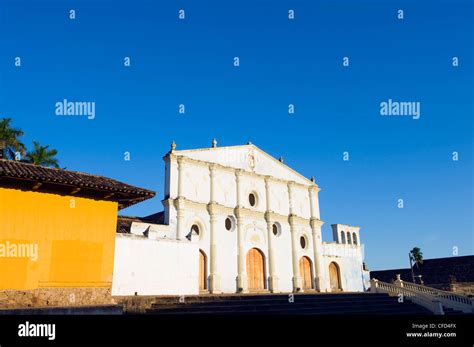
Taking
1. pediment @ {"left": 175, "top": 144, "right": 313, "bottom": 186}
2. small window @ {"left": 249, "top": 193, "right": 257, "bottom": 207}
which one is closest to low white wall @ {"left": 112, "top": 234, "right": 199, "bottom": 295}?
pediment @ {"left": 175, "top": 144, "right": 313, "bottom": 186}

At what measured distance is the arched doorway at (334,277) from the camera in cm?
3161

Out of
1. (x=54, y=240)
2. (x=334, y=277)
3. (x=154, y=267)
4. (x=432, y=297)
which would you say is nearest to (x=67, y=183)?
(x=54, y=240)

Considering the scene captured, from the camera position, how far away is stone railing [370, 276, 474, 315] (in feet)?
65.7

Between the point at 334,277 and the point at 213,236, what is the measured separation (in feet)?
40.5

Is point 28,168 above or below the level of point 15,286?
above

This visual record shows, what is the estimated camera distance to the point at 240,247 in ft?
86.1

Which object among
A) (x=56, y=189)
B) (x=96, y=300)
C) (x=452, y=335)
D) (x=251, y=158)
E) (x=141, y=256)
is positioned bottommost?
(x=452, y=335)

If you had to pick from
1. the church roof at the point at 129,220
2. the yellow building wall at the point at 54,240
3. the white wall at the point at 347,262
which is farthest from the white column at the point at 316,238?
the yellow building wall at the point at 54,240

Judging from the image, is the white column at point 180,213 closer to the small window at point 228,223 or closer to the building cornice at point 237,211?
the building cornice at point 237,211

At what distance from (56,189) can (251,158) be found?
60.9 feet

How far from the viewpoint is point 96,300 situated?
12.2 metres

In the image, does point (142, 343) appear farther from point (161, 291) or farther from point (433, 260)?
point (433, 260)

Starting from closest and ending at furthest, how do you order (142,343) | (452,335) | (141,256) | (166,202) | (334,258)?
(142,343)
(452,335)
(141,256)
(166,202)
(334,258)

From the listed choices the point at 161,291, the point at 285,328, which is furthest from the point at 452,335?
the point at 161,291
